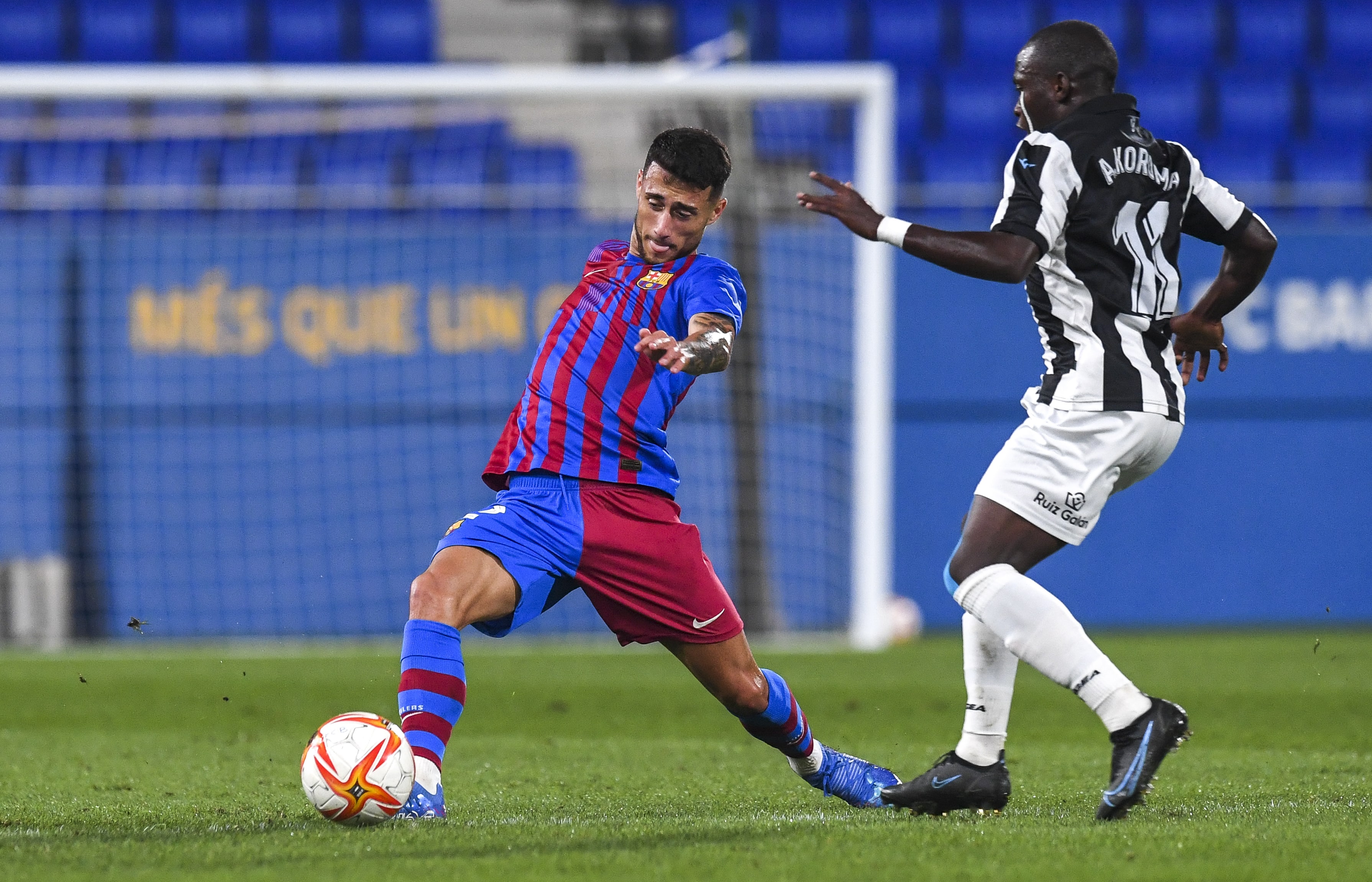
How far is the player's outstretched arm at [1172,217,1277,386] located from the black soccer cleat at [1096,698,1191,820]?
3.04 ft

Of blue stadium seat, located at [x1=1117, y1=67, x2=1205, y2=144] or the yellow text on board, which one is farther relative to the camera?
blue stadium seat, located at [x1=1117, y1=67, x2=1205, y2=144]

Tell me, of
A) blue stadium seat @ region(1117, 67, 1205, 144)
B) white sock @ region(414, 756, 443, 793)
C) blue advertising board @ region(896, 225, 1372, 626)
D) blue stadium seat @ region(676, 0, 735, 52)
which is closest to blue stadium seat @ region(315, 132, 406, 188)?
blue stadium seat @ region(676, 0, 735, 52)

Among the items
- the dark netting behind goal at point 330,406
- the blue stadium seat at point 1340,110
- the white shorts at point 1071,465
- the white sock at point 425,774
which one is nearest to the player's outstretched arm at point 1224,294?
the white shorts at point 1071,465

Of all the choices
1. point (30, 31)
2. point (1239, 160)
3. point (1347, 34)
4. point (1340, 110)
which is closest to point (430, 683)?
point (30, 31)

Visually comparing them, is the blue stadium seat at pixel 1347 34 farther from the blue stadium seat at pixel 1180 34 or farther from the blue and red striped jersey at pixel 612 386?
the blue and red striped jersey at pixel 612 386

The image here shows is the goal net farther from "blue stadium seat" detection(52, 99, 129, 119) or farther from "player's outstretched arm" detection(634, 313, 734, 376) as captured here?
"player's outstretched arm" detection(634, 313, 734, 376)

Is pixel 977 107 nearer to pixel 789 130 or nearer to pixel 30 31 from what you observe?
Result: pixel 789 130

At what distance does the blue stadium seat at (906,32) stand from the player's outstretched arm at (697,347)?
10303mm

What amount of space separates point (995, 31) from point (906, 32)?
743 mm

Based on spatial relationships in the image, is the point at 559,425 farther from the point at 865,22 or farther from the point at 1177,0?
the point at 1177,0

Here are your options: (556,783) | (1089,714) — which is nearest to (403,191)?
(1089,714)

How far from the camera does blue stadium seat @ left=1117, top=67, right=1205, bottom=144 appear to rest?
44.0 ft

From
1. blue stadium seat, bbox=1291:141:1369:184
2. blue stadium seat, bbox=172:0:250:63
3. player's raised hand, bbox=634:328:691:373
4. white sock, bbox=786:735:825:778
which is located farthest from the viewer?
blue stadium seat, bbox=1291:141:1369:184

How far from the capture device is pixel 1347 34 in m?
14.2
